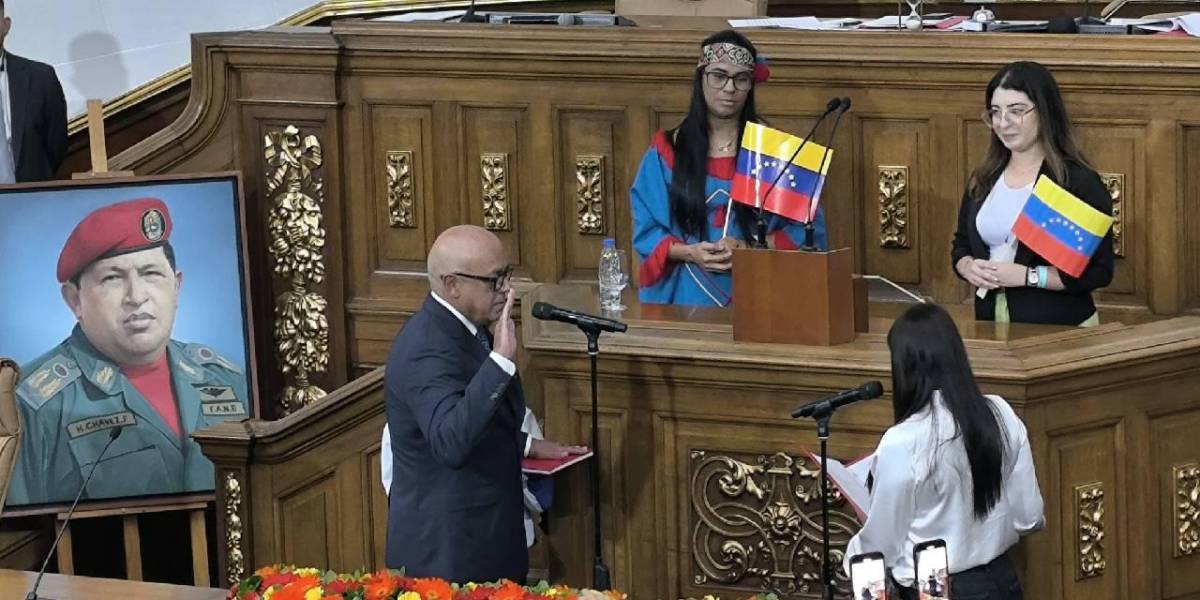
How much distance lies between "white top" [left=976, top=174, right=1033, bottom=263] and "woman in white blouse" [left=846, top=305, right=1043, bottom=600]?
1192mm

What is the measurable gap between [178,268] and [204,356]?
1.03 feet

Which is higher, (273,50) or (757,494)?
(273,50)

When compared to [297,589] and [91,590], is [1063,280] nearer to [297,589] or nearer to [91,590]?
[297,589]

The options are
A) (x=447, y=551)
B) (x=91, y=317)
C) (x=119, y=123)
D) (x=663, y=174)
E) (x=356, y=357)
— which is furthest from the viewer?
(x=119, y=123)

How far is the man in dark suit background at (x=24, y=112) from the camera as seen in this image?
7590mm

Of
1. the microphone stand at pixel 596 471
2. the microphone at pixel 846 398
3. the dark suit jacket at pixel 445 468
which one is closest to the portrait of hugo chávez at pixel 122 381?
the microphone stand at pixel 596 471

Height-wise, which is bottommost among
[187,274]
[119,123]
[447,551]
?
[447,551]

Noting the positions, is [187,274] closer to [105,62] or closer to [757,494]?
[105,62]

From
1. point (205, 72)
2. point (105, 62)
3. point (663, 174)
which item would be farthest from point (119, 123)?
point (663, 174)

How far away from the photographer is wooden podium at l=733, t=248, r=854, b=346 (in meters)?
5.55

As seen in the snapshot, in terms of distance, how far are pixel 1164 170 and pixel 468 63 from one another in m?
2.36

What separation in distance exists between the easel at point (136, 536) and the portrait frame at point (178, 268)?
1.0 inches

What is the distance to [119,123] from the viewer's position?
8523mm

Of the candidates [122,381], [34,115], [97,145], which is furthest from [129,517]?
[34,115]
